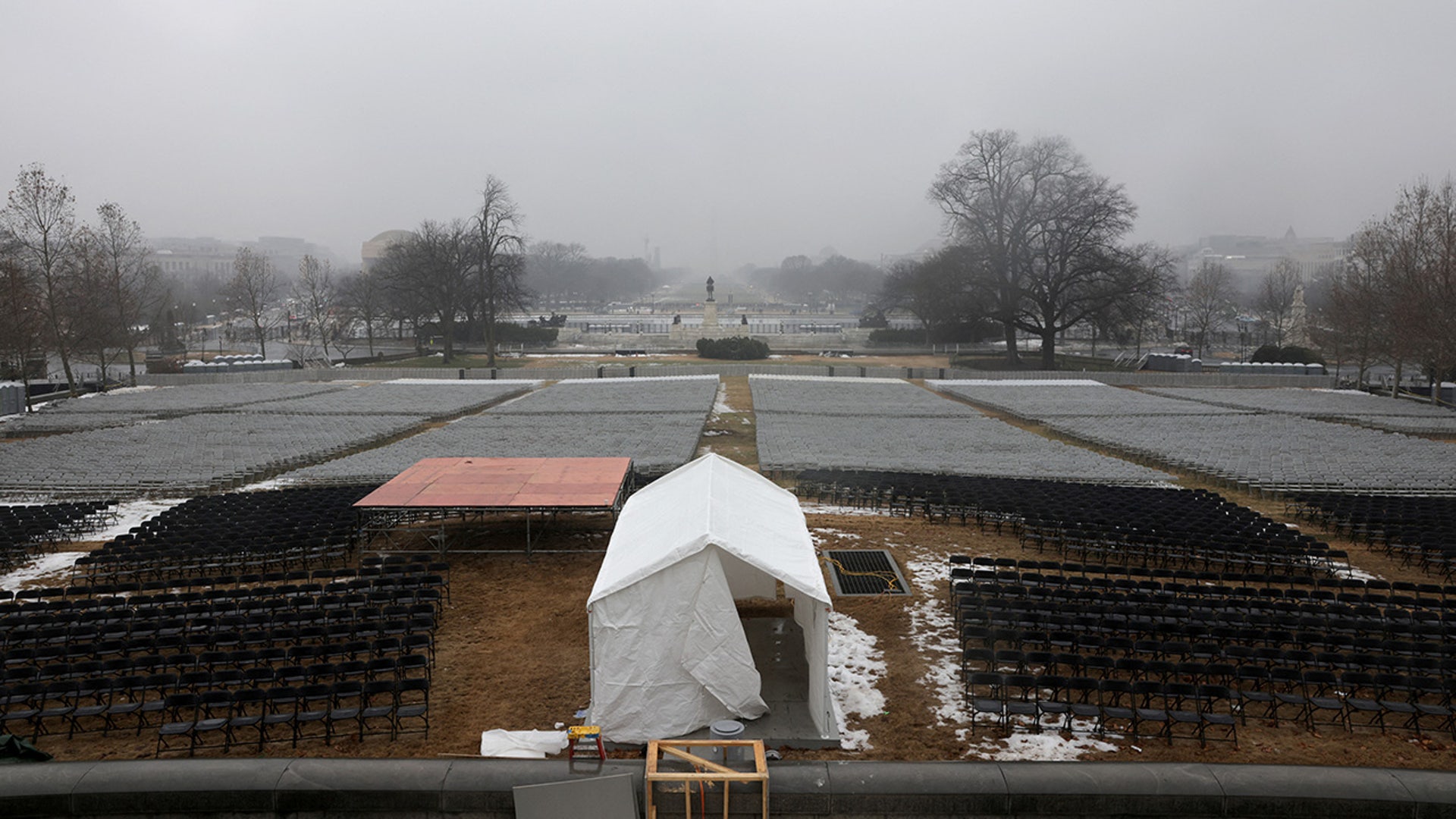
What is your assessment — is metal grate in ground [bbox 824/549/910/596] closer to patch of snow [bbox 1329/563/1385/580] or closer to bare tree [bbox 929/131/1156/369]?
patch of snow [bbox 1329/563/1385/580]

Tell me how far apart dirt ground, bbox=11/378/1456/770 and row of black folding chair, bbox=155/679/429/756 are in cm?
24

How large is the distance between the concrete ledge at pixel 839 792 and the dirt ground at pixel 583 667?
3.56 ft

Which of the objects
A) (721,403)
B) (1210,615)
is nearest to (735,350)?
(721,403)

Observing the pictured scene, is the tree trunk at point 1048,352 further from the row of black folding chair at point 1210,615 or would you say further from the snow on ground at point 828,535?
the row of black folding chair at point 1210,615

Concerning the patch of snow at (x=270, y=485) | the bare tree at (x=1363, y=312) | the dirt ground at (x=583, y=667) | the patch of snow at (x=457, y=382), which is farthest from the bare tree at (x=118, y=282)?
the bare tree at (x=1363, y=312)

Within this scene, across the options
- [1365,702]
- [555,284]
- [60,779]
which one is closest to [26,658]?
[60,779]

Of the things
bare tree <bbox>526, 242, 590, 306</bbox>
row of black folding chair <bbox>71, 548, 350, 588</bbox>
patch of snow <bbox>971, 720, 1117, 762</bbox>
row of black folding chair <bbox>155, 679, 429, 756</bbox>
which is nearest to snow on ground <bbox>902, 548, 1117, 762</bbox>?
patch of snow <bbox>971, 720, 1117, 762</bbox>

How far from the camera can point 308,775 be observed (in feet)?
30.5

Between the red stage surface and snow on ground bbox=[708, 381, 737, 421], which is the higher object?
snow on ground bbox=[708, 381, 737, 421]

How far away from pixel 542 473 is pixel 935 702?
40.8 feet

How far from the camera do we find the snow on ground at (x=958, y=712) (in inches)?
414

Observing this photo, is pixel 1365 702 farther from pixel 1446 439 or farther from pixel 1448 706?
pixel 1446 439

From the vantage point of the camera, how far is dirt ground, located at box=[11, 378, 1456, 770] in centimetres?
1055

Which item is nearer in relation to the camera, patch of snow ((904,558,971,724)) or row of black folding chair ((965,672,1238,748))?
row of black folding chair ((965,672,1238,748))
